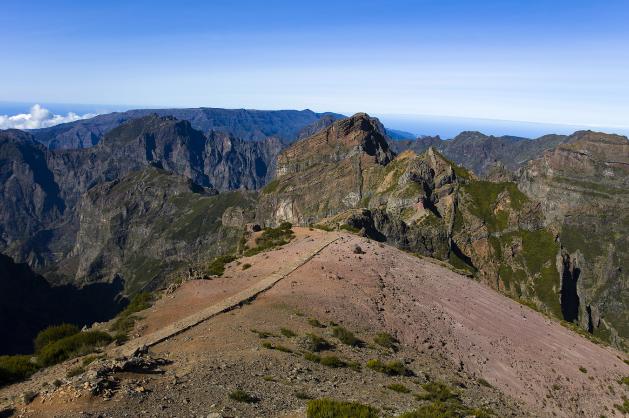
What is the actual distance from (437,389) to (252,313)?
13.7 metres

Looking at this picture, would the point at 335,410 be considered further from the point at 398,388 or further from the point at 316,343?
the point at 316,343

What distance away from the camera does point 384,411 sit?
899 inches

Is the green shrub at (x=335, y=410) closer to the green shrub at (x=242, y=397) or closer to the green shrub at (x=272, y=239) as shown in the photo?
the green shrub at (x=242, y=397)

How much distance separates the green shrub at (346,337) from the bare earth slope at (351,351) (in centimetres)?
54

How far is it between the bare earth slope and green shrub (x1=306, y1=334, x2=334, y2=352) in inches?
Result: 29.0

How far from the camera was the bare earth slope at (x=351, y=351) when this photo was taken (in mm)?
21578

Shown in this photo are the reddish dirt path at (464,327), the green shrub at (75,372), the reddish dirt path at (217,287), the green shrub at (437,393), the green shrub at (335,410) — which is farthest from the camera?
the reddish dirt path at (464,327)

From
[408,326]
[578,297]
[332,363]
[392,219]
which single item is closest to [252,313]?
[332,363]

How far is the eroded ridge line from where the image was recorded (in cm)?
2804

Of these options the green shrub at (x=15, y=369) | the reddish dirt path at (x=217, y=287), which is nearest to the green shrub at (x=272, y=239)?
the reddish dirt path at (x=217, y=287)

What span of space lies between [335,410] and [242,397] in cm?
453

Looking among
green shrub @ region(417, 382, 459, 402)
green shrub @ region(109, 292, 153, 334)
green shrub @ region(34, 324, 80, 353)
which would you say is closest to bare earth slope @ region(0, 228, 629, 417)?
green shrub @ region(417, 382, 459, 402)

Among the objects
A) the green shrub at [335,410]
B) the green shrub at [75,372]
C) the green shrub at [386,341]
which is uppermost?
the green shrub at [335,410]

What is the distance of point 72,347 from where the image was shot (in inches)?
1147
